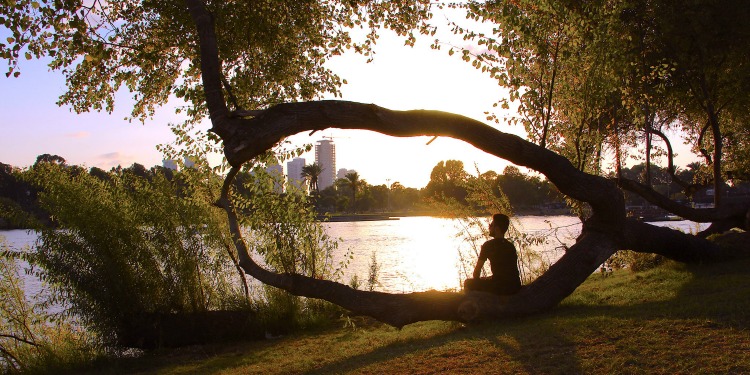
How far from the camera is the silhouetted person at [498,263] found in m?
7.84

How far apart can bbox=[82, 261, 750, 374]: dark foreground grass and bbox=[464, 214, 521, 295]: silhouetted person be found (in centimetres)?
54

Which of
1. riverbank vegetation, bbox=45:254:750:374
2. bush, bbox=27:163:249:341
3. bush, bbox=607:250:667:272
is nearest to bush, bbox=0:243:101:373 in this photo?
bush, bbox=27:163:249:341

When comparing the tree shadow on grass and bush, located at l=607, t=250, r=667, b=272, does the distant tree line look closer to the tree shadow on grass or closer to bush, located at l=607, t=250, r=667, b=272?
bush, located at l=607, t=250, r=667, b=272

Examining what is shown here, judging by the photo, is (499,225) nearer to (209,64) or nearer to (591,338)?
(591,338)

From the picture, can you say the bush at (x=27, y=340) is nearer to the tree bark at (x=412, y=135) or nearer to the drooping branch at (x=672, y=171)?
the tree bark at (x=412, y=135)

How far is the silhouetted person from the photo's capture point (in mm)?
7844

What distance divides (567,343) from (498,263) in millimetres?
2014

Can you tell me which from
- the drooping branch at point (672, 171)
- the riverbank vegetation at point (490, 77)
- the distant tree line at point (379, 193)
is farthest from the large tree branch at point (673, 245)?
the distant tree line at point (379, 193)

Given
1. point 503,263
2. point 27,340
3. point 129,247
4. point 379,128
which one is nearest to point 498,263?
point 503,263

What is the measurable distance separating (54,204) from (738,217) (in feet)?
46.4

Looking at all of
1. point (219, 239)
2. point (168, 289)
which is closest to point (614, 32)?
point (219, 239)

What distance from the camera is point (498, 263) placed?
313 inches

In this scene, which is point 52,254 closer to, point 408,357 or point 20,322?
point 20,322

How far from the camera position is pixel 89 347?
10.2 meters
